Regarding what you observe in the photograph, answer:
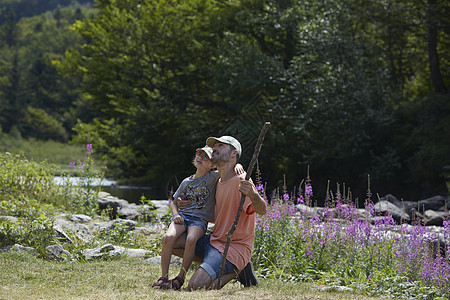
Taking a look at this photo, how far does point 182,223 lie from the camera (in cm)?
502

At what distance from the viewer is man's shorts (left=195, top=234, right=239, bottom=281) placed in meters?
4.81

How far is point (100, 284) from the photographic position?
5066 millimetres

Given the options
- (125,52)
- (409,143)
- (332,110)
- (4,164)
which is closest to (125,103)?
(125,52)

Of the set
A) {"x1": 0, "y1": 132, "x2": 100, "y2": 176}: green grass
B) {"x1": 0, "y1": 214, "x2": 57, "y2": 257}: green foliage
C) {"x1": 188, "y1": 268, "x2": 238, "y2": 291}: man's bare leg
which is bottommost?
{"x1": 188, "y1": 268, "x2": 238, "y2": 291}: man's bare leg

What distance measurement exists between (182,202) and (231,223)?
0.51 m

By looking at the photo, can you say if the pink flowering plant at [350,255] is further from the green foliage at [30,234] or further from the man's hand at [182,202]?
the green foliage at [30,234]

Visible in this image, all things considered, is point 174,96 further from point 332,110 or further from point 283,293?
point 283,293

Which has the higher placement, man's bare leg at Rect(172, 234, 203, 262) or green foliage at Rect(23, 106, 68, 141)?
green foliage at Rect(23, 106, 68, 141)

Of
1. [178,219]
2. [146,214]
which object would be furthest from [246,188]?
[146,214]

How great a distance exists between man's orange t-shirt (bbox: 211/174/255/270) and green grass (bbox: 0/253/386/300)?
328 millimetres

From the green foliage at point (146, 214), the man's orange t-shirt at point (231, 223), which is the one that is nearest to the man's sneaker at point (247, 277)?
the man's orange t-shirt at point (231, 223)

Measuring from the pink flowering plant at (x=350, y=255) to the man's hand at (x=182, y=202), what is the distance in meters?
1.28

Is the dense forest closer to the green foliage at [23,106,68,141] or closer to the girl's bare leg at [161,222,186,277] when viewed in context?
the girl's bare leg at [161,222,186,277]

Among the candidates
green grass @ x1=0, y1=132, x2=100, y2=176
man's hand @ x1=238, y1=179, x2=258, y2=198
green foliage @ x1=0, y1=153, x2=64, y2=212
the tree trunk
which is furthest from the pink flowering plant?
green grass @ x1=0, y1=132, x2=100, y2=176
